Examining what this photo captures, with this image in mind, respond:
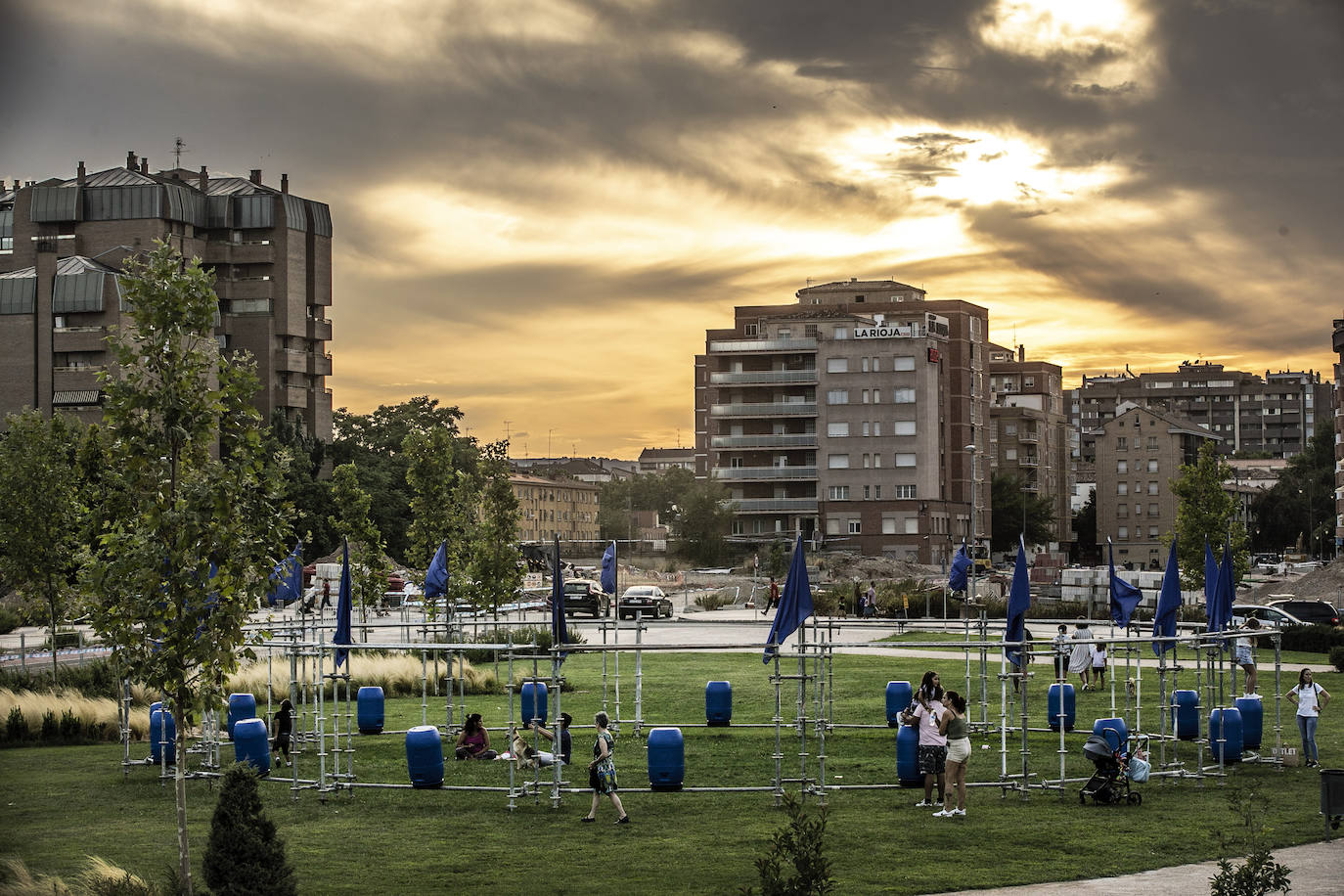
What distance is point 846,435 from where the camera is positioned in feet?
450

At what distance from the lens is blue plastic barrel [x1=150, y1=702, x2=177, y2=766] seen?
84.4 ft

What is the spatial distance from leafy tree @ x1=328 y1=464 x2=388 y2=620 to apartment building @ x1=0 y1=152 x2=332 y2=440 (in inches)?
2756

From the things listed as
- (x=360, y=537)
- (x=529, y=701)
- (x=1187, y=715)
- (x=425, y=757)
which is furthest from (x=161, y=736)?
(x=360, y=537)

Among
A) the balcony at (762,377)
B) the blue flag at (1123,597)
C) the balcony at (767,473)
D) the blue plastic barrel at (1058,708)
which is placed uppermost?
the balcony at (762,377)

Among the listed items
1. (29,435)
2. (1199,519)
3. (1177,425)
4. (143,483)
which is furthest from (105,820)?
(1177,425)

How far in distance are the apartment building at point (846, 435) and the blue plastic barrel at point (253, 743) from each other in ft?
351

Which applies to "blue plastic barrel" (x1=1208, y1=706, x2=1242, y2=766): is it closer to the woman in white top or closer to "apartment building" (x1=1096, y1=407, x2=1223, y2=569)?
the woman in white top

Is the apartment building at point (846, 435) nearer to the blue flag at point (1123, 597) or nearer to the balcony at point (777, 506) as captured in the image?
the balcony at point (777, 506)

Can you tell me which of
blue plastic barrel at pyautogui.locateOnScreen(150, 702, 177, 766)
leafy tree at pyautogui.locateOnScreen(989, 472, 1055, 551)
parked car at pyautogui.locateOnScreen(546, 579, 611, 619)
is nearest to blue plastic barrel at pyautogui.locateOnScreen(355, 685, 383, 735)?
blue plastic barrel at pyautogui.locateOnScreen(150, 702, 177, 766)

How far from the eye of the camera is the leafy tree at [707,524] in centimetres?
13700

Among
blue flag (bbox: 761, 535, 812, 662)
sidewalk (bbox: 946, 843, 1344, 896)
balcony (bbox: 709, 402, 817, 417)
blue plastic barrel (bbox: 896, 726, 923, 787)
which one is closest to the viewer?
sidewalk (bbox: 946, 843, 1344, 896)

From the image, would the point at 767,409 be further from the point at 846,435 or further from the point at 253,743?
the point at 253,743

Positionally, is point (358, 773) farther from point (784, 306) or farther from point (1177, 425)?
point (1177, 425)

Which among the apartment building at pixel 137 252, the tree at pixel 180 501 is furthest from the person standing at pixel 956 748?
the apartment building at pixel 137 252
